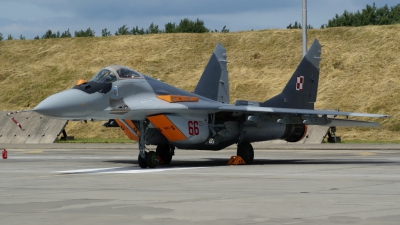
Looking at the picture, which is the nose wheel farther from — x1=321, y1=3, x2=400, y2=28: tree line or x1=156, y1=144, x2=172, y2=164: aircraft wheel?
x1=321, y1=3, x2=400, y2=28: tree line

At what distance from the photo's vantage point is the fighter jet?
19125mm

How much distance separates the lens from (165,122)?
20578mm

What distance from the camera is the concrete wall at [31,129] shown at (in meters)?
40.5

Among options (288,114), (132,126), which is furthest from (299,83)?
(132,126)

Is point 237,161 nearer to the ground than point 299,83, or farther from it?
nearer to the ground

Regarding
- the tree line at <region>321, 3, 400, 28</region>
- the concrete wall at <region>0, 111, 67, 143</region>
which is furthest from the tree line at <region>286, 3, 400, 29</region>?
the concrete wall at <region>0, 111, 67, 143</region>

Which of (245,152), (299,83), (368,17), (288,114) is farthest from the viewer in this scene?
(368,17)

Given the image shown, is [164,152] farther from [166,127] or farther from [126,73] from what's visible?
[126,73]

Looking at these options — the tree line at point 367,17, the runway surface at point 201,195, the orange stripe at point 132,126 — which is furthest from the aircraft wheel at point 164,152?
the tree line at point 367,17

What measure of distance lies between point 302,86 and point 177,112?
5.73 metres

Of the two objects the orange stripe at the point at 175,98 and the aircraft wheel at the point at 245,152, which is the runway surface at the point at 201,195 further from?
the aircraft wheel at the point at 245,152

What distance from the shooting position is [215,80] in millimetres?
25312

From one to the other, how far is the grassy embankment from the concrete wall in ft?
17.2

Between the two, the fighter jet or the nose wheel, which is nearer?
the fighter jet
